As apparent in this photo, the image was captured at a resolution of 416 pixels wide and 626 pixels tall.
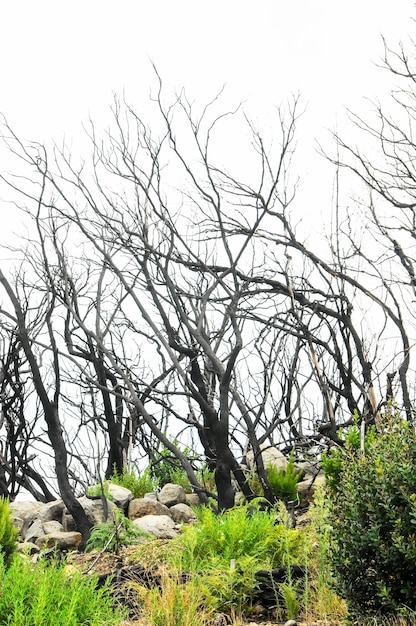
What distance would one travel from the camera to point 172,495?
10.2 metres

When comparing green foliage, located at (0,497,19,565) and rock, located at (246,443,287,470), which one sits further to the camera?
rock, located at (246,443,287,470)

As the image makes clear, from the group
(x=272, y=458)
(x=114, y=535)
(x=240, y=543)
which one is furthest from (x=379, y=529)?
(x=272, y=458)

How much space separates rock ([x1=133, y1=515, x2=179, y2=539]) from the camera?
330 inches

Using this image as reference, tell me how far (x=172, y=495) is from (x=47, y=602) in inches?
238

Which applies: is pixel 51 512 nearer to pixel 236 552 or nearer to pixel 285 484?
pixel 285 484

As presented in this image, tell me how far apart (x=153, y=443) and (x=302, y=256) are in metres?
4.93

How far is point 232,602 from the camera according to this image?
556cm

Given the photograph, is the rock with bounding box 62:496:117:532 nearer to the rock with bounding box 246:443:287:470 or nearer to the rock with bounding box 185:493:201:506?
the rock with bounding box 185:493:201:506

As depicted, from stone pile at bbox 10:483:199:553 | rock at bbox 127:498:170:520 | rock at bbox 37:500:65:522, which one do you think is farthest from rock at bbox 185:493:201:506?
rock at bbox 37:500:65:522

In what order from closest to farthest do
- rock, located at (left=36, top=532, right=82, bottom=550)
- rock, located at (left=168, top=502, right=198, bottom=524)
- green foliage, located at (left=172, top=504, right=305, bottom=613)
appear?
green foliage, located at (left=172, top=504, right=305, bottom=613) < rock, located at (left=36, top=532, right=82, bottom=550) < rock, located at (left=168, top=502, right=198, bottom=524)

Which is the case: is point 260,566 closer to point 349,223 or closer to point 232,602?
point 232,602

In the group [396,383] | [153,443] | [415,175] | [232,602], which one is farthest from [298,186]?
[232,602]

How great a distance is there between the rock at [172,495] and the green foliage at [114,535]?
7.38ft

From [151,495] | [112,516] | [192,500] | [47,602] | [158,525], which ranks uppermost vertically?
[151,495]
